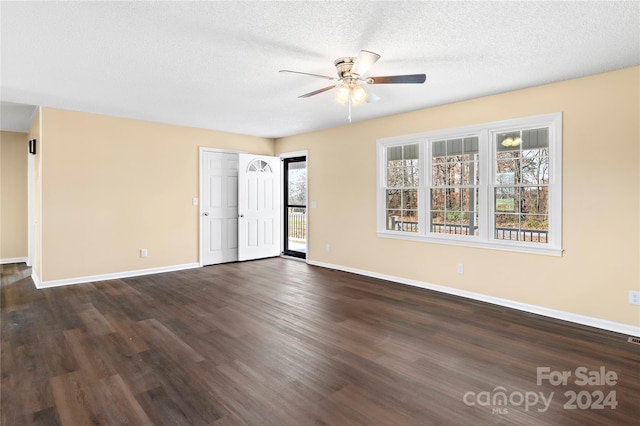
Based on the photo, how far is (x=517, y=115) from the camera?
3.95m

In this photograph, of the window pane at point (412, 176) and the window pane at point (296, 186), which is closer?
the window pane at point (412, 176)

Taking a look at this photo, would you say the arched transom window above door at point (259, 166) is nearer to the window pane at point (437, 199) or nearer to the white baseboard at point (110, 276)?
the white baseboard at point (110, 276)

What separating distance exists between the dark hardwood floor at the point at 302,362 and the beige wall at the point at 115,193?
937 mm

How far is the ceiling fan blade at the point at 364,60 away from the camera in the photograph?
2.56m

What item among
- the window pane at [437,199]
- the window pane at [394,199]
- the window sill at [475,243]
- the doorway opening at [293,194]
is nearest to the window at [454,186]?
the window pane at [437,199]

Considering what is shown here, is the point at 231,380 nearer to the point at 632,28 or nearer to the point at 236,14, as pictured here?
the point at 236,14

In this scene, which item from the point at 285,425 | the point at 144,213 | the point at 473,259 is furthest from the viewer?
the point at 144,213

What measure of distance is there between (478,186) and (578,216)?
1094 millimetres

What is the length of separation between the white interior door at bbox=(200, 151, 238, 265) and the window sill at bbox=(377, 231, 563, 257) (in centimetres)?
302

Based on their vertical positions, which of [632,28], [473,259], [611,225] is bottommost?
[473,259]

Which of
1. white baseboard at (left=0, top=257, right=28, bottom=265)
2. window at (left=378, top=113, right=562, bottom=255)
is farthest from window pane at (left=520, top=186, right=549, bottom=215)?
white baseboard at (left=0, top=257, right=28, bottom=265)

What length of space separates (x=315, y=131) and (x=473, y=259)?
3628mm

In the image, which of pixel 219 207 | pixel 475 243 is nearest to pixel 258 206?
pixel 219 207

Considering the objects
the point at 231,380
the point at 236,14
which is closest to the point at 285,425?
the point at 231,380
